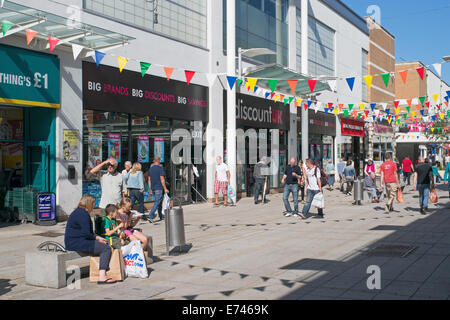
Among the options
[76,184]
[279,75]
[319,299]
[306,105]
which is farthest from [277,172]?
[319,299]

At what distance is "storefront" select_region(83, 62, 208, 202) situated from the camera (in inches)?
569

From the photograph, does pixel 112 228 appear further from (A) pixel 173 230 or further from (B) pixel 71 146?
(B) pixel 71 146

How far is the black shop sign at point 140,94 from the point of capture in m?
14.4

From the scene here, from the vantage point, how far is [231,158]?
19.4 metres

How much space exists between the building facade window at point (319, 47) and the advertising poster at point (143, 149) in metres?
13.3

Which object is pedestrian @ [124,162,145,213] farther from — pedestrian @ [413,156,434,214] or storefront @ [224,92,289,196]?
storefront @ [224,92,289,196]

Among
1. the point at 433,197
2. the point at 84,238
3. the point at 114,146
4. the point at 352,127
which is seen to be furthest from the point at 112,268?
the point at 352,127

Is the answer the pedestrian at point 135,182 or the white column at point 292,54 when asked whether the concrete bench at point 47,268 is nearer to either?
the pedestrian at point 135,182

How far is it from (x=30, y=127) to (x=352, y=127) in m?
27.4

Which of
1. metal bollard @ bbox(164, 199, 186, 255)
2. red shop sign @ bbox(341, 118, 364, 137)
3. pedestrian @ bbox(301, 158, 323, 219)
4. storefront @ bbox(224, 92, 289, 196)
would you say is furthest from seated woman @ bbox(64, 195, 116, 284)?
red shop sign @ bbox(341, 118, 364, 137)

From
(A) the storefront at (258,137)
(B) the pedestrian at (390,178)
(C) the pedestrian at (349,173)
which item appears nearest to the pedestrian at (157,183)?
(B) the pedestrian at (390,178)

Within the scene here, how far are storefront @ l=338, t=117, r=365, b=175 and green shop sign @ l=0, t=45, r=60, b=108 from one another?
80.2 ft

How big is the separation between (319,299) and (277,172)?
19589mm

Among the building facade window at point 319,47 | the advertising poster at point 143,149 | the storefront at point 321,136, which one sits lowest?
the advertising poster at point 143,149
